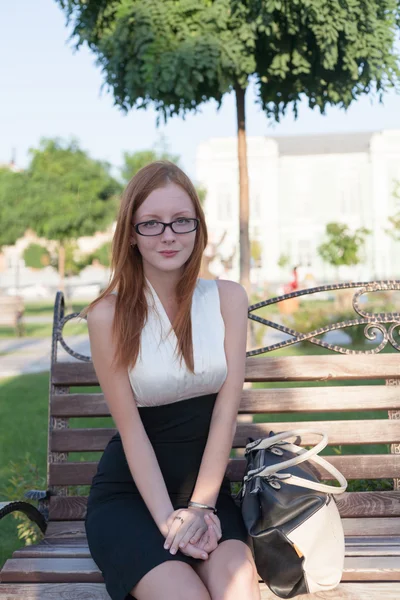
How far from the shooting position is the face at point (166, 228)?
2541 mm

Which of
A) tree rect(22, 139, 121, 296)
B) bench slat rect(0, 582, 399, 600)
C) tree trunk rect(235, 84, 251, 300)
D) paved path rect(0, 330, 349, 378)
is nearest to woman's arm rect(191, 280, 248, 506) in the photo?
bench slat rect(0, 582, 399, 600)

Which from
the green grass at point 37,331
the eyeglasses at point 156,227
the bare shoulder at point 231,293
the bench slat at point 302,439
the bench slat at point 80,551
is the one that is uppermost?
the eyeglasses at point 156,227

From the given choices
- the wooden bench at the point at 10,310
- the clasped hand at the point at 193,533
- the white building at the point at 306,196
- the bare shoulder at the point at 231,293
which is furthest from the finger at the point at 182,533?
the white building at the point at 306,196

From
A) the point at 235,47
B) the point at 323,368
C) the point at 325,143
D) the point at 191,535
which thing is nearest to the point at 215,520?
the point at 191,535

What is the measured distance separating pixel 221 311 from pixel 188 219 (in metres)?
0.34

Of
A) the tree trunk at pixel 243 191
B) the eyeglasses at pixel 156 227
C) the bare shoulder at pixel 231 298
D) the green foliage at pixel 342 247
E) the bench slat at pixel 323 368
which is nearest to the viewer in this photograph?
the eyeglasses at pixel 156 227

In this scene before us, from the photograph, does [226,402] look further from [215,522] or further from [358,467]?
[358,467]

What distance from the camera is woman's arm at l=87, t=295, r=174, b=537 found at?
2449mm

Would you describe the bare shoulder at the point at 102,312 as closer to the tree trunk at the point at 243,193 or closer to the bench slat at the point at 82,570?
the bench slat at the point at 82,570

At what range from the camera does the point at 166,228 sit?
2.54 m

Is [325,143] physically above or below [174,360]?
above

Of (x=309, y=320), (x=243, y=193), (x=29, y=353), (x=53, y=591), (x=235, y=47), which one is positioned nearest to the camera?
(x=53, y=591)

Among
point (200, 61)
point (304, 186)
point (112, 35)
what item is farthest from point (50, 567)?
point (304, 186)

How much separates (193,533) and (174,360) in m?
0.56
